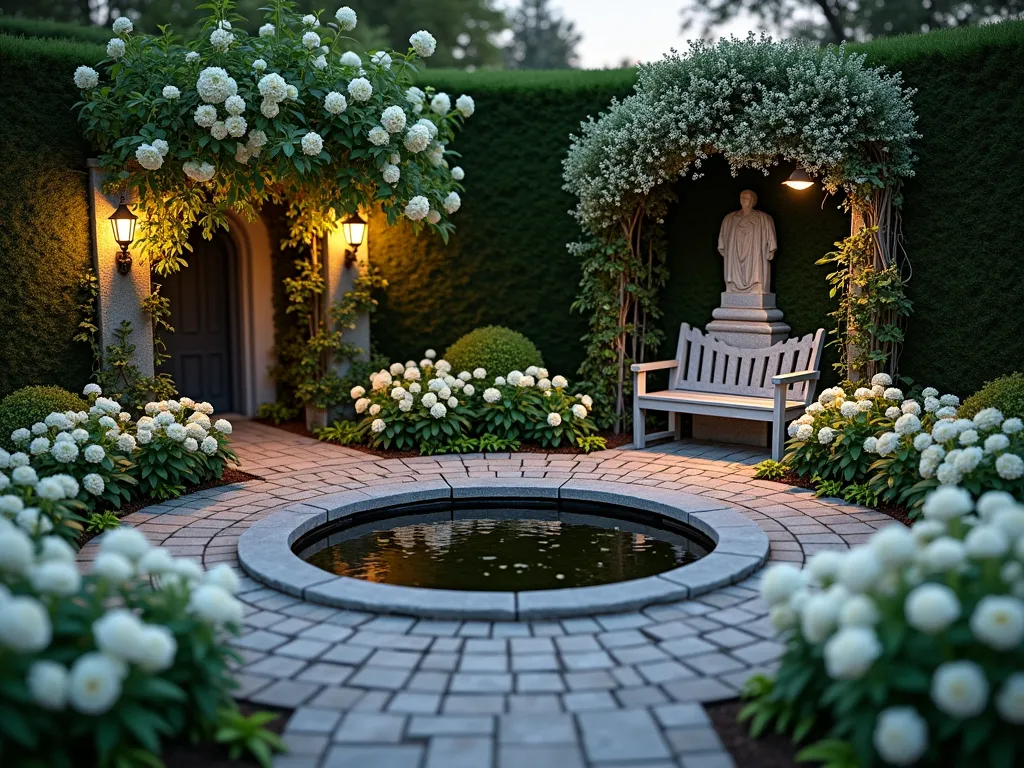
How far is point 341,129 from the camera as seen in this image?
279 inches

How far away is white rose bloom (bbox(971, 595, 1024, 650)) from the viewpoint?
98.1 inches

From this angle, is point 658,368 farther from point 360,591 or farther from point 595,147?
point 360,591

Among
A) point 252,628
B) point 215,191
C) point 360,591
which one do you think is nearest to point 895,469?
point 360,591

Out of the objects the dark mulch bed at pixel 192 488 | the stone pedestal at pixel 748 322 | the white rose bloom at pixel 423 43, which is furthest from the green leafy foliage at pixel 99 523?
the stone pedestal at pixel 748 322

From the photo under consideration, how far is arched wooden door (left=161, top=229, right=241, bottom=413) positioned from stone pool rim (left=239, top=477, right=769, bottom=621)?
4375mm

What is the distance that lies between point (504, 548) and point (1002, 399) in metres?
3.09

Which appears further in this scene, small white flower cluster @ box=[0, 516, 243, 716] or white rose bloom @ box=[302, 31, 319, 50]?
white rose bloom @ box=[302, 31, 319, 50]

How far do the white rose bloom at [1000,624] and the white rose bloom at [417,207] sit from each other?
18.2ft

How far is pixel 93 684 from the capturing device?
2555 mm

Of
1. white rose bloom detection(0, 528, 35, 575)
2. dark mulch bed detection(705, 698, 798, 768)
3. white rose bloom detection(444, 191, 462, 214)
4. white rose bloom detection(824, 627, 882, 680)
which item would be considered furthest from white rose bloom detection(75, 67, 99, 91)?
white rose bloom detection(824, 627, 882, 680)

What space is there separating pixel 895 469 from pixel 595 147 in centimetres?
→ 375

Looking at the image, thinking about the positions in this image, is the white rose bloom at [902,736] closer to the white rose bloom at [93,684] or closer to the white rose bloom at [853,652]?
the white rose bloom at [853,652]

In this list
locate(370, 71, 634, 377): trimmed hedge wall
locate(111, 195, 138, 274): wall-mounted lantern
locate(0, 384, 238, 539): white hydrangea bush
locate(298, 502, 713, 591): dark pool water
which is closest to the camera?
locate(298, 502, 713, 591): dark pool water

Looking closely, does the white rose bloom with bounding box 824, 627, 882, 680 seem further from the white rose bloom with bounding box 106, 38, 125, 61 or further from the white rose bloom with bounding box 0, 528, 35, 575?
the white rose bloom with bounding box 106, 38, 125, 61
